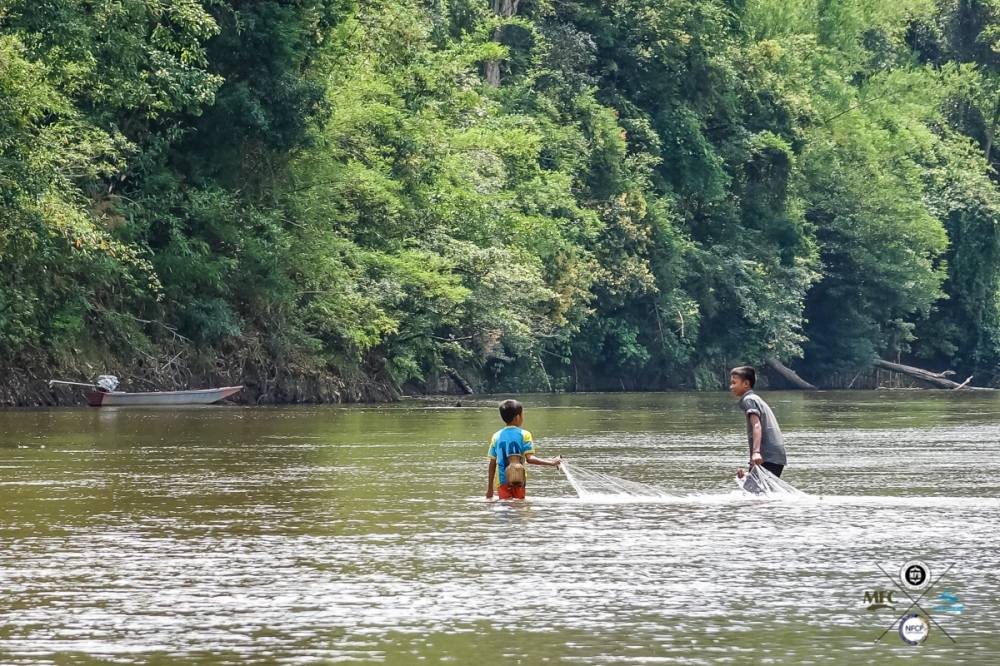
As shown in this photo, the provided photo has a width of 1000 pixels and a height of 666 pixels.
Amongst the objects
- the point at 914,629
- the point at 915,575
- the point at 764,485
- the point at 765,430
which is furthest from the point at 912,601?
the point at 764,485

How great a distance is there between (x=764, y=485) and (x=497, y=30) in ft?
196

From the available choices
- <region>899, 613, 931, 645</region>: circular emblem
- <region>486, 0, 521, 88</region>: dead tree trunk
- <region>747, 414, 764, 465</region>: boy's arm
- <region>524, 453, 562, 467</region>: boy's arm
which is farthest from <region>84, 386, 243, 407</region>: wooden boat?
<region>899, 613, 931, 645</region>: circular emblem

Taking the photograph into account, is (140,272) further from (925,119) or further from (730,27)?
(925,119)

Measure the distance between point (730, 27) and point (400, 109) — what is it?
2919cm

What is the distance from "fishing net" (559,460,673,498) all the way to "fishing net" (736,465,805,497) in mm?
945

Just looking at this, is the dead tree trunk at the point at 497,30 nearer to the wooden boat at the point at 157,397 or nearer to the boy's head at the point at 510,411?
the wooden boat at the point at 157,397

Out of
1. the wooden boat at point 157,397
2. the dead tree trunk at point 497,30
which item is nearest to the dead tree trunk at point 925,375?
the dead tree trunk at point 497,30

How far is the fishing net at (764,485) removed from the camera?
60.8 feet

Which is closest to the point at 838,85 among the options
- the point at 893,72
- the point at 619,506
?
the point at 893,72

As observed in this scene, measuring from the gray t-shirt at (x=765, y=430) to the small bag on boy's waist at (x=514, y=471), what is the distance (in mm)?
2152

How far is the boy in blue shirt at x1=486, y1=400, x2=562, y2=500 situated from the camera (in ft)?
60.8

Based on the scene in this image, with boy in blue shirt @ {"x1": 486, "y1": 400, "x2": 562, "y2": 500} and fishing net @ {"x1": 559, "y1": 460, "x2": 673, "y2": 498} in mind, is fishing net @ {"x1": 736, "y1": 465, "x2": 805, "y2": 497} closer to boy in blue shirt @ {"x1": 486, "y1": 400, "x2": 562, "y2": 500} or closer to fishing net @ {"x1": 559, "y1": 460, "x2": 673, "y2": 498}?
fishing net @ {"x1": 559, "y1": 460, "x2": 673, "y2": 498}

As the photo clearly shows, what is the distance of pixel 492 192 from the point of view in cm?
6569

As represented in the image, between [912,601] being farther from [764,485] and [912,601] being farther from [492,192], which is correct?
[492,192]
